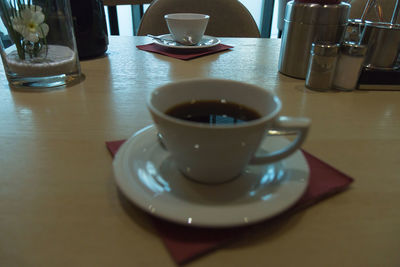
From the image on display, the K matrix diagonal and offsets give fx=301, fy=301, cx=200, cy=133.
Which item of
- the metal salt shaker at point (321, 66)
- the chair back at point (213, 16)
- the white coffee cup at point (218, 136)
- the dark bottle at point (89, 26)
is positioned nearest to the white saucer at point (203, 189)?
the white coffee cup at point (218, 136)

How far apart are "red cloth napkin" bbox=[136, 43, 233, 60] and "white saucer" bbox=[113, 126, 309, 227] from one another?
1.66ft

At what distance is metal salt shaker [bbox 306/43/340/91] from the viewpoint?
22.6 inches

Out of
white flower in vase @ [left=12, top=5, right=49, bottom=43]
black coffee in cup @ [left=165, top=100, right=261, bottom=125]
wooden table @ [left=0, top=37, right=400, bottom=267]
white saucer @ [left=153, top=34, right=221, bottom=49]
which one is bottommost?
wooden table @ [left=0, top=37, right=400, bottom=267]

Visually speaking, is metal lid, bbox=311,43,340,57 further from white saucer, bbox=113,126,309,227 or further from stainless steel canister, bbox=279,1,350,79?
white saucer, bbox=113,126,309,227

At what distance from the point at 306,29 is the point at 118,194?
51 centimetres

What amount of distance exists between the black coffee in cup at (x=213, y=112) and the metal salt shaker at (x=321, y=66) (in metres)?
0.31

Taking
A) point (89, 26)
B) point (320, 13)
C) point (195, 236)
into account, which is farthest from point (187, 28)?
point (195, 236)

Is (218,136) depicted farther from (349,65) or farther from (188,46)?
(188,46)

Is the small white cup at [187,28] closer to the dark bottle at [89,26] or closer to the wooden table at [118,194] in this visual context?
the dark bottle at [89,26]

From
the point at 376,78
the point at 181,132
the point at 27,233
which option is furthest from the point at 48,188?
the point at 376,78

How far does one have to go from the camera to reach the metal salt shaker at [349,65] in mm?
570

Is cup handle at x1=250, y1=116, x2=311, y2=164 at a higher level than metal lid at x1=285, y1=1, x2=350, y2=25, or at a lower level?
lower

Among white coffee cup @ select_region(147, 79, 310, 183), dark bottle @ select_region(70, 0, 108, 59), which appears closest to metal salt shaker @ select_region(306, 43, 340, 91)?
white coffee cup @ select_region(147, 79, 310, 183)

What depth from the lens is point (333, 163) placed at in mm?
372
